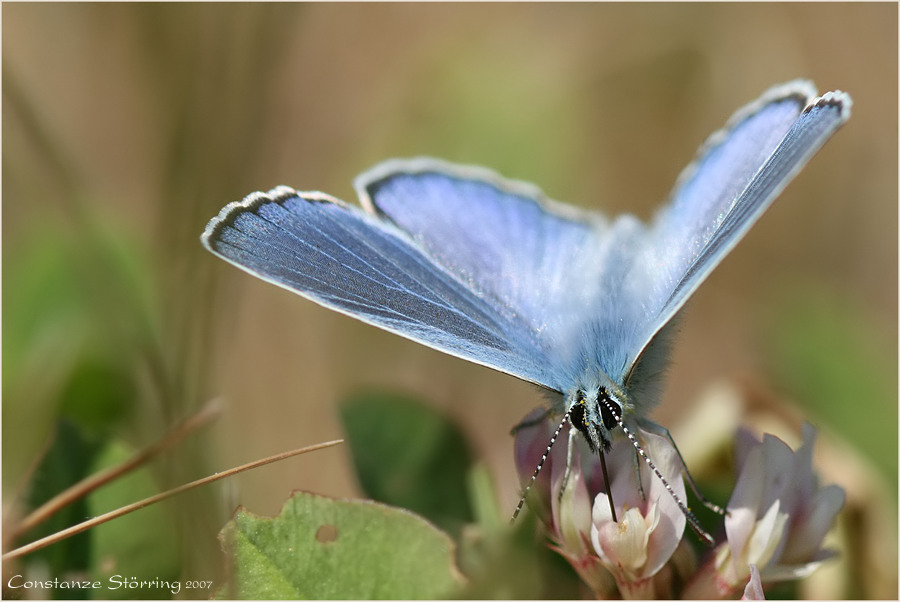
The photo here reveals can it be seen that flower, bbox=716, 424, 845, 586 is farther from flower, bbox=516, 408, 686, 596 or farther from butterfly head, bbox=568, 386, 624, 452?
butterfly head, bbox=568, 386, 624, 452

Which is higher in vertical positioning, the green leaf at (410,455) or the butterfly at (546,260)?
the butterfly at (546,260)

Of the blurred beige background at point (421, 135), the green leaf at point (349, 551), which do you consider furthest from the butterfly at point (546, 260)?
the blurred beige background at point (421, 135)

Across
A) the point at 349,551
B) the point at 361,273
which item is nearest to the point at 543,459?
the point at 349,551

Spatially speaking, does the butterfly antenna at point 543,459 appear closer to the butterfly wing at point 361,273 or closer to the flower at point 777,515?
the butterfly wing at point 361,273

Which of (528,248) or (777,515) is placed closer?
(777,515)

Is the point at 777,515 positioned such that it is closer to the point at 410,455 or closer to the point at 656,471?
the point at 656,471

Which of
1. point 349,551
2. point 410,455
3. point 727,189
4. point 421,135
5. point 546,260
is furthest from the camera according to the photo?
point 421,135
